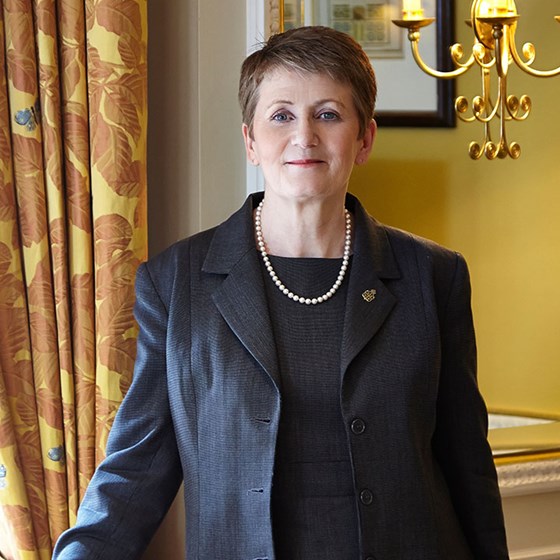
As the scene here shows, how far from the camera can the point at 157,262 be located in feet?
5.48

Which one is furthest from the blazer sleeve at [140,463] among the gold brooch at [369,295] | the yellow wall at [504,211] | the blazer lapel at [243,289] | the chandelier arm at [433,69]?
the chandelier arm at [433,69]

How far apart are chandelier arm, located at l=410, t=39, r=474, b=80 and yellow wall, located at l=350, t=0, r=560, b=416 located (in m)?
0.06

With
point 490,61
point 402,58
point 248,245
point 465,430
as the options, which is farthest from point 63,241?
point 490,61

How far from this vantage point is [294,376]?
1569 millimetres

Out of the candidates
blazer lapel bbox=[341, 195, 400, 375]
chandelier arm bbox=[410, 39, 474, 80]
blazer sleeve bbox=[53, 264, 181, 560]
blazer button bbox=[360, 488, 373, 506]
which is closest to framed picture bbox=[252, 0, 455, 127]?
chandelier arm bbox=[410, 39, 474, 80]

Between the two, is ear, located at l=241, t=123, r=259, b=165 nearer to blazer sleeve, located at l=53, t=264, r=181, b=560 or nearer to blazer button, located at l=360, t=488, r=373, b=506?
blazer sleeve, located at l=53, t=264, r=181, b=560

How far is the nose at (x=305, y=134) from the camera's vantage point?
155 cm

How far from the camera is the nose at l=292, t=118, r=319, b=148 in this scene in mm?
1555

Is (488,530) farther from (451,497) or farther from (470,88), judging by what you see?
(470,88)

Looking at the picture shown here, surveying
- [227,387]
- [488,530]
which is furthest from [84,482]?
[488,530]

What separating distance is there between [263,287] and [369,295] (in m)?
0.17

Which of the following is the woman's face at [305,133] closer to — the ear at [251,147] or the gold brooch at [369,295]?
the ear at [251,147]

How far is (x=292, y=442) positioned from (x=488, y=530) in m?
0.39

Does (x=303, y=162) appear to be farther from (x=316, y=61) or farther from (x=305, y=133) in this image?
(x=316, y=61)
